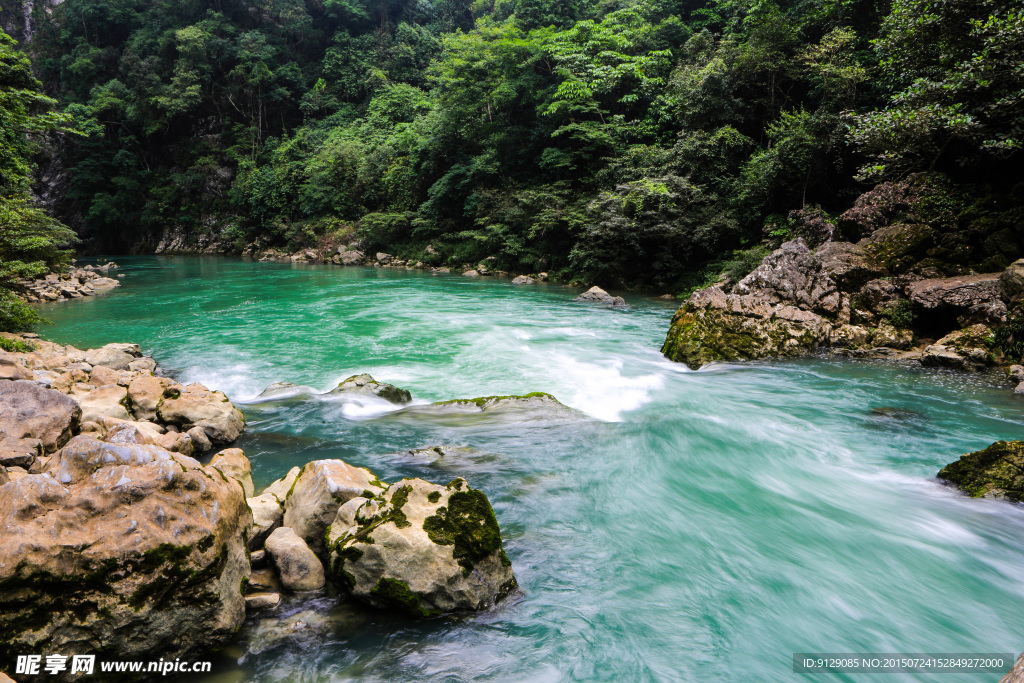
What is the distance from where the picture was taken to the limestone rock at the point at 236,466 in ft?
14.1

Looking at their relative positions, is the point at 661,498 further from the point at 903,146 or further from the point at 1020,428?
the point at 903,146

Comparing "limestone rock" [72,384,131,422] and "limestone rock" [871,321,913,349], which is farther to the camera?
"limestone rock" [871,321,913,349]

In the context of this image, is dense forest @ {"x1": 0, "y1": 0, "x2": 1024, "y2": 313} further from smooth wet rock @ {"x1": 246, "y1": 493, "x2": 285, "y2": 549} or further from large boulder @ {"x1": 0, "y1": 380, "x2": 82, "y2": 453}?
smooth wet rock @ {"x1": 246, "y1": 493, "x2": 285, "y2": 549}

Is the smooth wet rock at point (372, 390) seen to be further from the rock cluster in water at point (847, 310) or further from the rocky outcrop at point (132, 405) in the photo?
the rock cluster in water at point (847, 310)

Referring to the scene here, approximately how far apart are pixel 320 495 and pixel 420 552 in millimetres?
980

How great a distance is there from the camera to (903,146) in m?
10.6

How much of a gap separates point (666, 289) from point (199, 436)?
628 inches

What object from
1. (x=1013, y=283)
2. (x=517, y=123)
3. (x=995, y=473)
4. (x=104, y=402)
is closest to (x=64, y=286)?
(x=104, y=402)

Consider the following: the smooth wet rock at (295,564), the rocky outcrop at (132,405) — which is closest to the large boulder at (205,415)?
the rocky outcrop at (132,405)

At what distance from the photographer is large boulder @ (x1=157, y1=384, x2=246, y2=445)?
565 cm

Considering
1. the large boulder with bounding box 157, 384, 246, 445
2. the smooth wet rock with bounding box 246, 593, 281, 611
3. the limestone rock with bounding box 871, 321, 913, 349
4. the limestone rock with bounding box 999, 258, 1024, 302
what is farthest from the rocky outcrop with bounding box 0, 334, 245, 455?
the limestone rock with bounding box 999, 258, 1024, 302

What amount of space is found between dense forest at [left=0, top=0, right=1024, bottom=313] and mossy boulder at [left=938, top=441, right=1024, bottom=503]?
23.7 feet

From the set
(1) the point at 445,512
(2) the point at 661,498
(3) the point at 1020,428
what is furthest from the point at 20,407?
(3) the point at 1020,428

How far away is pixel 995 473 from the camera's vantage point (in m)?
4.75
